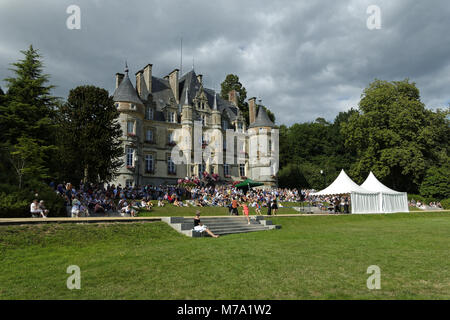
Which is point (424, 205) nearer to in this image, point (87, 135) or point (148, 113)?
point (148, 113)

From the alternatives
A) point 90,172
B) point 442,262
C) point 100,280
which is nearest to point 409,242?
point 442,262

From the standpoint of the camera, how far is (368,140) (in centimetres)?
4522

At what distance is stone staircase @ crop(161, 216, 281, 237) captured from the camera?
1501cm

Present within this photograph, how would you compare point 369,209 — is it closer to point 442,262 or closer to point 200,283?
point 442,262

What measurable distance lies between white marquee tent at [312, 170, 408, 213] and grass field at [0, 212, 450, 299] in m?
15.0

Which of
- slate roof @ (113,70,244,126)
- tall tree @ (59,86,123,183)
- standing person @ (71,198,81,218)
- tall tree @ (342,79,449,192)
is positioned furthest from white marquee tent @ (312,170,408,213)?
slate roof @ (113,70,244,126)

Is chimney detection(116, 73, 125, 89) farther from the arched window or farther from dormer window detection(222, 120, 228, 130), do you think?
dormer window detection(222, 120, 228, 130)

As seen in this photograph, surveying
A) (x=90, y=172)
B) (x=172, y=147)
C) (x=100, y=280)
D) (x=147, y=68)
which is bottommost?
(x=100, y=280)

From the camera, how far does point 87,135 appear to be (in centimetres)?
2466

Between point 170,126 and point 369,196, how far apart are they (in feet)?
89.0

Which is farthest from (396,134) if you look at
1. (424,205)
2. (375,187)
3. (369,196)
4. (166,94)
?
(166,94)

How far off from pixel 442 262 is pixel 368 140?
40.5 metres
